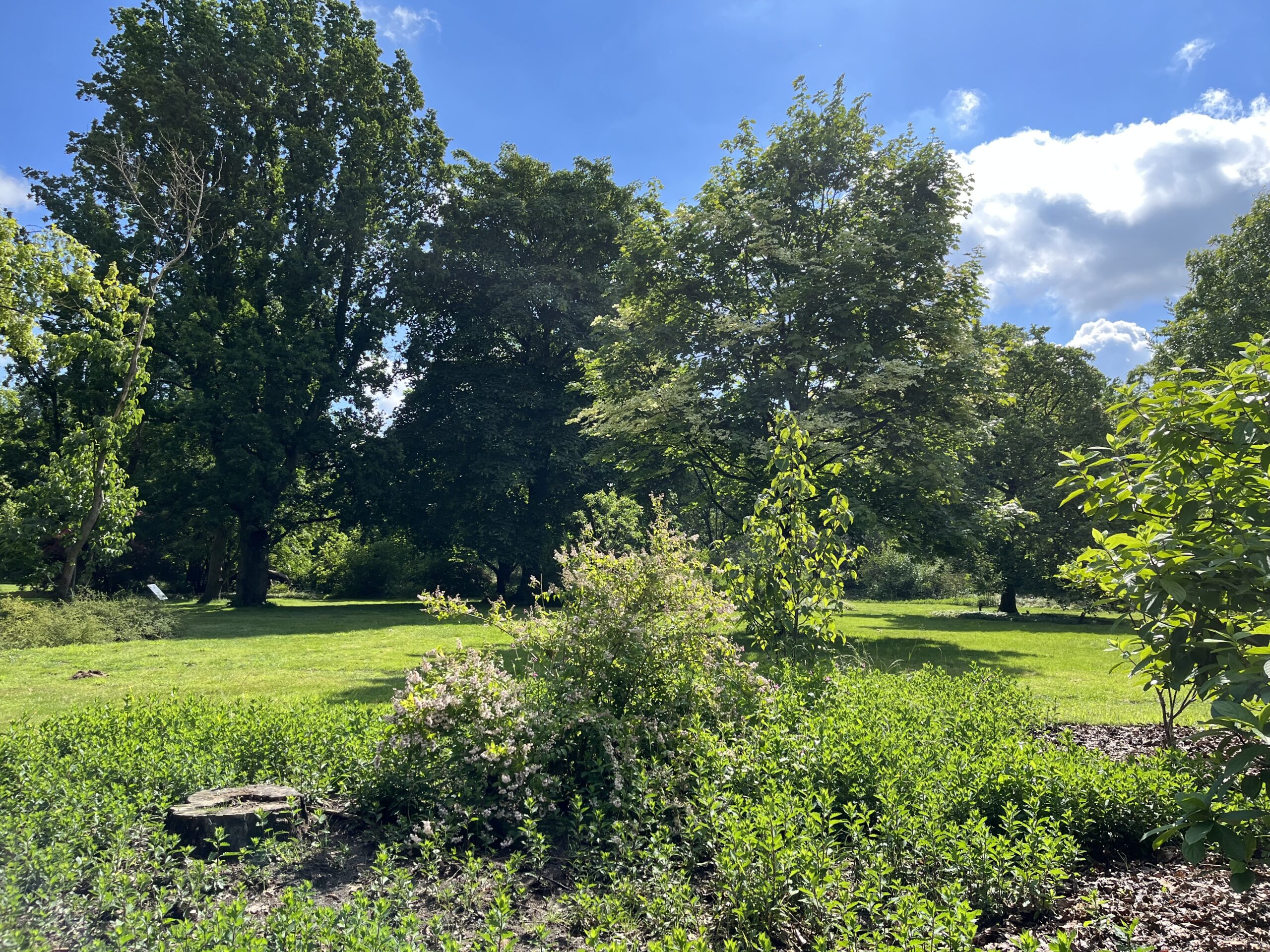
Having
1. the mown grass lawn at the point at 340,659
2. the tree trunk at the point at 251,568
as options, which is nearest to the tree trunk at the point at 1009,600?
the mown grass lawn at the point at 340,659

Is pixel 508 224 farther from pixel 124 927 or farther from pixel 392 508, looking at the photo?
pixel 124 927

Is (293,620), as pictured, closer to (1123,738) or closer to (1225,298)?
(1123,738)

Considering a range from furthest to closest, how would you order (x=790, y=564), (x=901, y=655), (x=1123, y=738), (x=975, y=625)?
(x=975, y=625) < (x=901, y=655) < (x=790, y=564) < (x=1123, y=738)

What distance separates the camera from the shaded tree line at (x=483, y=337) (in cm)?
1341

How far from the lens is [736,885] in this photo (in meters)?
2.90

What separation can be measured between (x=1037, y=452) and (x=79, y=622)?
26.9 metres

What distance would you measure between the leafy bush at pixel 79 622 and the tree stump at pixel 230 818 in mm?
12173

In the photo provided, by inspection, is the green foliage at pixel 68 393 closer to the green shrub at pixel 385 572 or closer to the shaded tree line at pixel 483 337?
the shaded tree line at pixel 483 337

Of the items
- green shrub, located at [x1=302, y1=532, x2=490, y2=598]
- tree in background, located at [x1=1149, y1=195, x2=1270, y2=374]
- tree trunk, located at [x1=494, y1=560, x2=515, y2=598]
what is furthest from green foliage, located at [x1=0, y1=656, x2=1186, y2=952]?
green shrub, located at [x1=302, y1=532, x2=490, y2=598]

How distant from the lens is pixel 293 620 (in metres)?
18.7

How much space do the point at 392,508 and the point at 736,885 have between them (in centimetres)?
2301

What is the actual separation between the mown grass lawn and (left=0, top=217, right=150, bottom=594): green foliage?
3109mm

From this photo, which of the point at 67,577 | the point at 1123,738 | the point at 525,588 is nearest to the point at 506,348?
the point at 525,588

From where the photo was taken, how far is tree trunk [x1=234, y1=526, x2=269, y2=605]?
23703 millimetres
